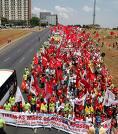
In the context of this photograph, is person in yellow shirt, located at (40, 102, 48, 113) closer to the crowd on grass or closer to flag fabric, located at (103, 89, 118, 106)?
the crowd on grass

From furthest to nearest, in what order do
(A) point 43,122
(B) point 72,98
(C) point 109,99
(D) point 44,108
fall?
(B) point 72,98 < (D) point 44,108 < (C) point 109,99 < (A) point 43,122

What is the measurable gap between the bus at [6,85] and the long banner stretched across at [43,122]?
2847 millimetres

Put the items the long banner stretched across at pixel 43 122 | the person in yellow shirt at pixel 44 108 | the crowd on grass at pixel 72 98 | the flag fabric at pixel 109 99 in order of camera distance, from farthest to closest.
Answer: the person in yellow shirt at pixel 44 108 → the crowd on grass at pixel 72 98 → the flag fabric at pixel 109 99 → the long banner stretched across at pixel 43 122

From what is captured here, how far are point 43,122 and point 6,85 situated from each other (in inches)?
265

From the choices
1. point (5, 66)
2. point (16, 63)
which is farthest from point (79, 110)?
point (16, 63)

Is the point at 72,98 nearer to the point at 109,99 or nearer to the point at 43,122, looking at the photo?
the point at 109,99

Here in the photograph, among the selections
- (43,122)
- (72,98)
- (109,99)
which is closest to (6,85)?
(72,98)

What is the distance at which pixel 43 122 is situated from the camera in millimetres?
21641

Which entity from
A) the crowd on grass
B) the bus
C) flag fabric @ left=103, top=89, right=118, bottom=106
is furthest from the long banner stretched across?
the bus

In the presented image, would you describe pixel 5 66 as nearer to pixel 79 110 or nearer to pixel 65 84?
pixel 65 84

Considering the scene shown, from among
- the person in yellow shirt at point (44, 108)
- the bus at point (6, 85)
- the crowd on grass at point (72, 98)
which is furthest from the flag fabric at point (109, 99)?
the bus at point (6, 85)

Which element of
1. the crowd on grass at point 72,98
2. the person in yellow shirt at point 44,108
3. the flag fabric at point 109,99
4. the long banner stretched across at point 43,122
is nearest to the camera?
the long banner stretched across at point 43,122

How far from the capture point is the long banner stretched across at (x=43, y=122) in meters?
20.3

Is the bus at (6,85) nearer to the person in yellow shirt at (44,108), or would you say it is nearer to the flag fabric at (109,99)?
the person in yellow shirt at (44,108)
